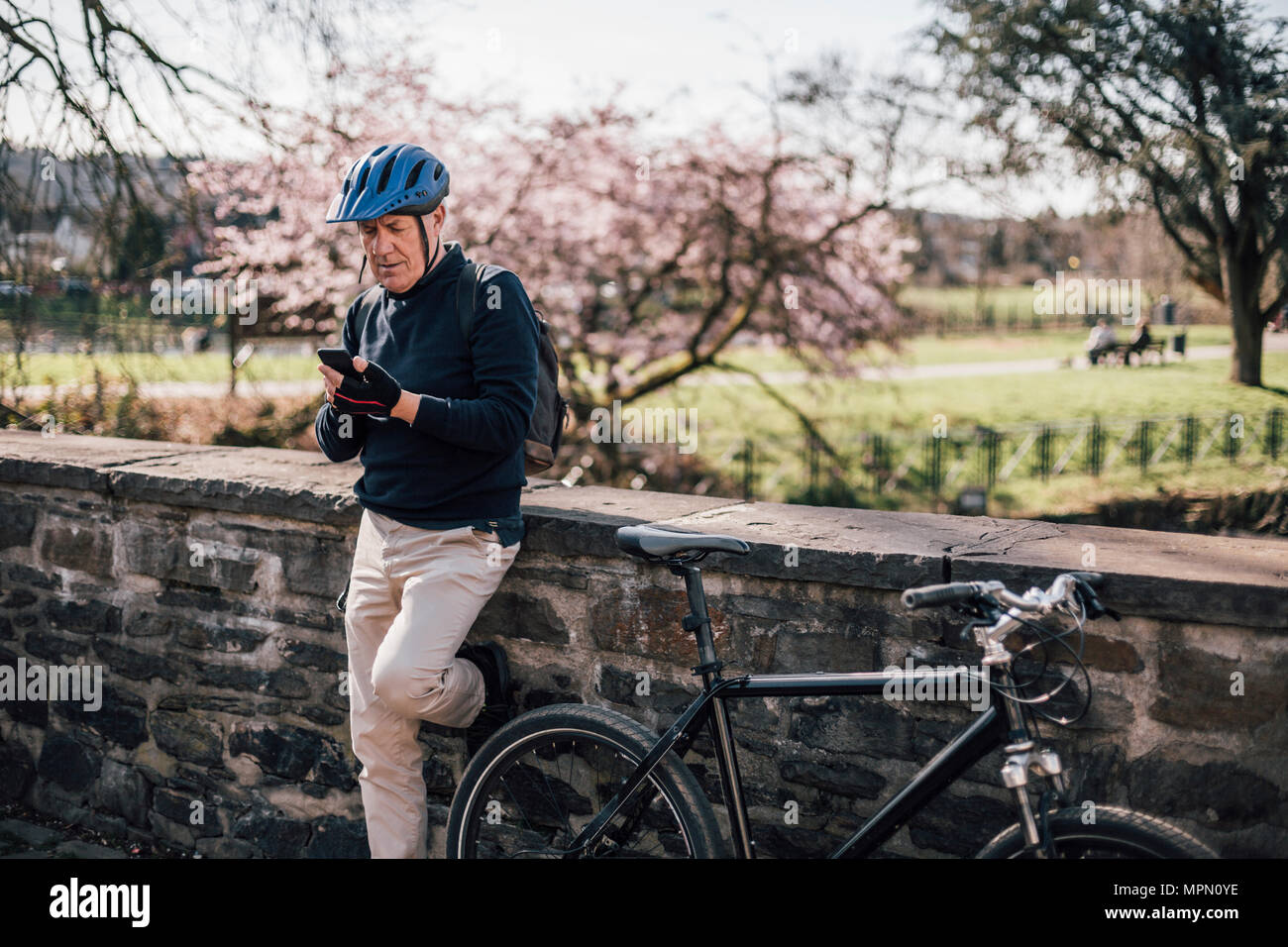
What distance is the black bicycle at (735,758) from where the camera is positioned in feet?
6.50

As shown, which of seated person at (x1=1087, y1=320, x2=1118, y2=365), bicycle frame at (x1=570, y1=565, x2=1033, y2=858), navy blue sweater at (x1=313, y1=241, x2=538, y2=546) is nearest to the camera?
bicycle frame at (x1=570, y1=565, x2=1033, y2=858)

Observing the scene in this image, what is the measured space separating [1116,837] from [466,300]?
1825 millimetres

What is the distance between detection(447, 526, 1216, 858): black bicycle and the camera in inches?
78.0

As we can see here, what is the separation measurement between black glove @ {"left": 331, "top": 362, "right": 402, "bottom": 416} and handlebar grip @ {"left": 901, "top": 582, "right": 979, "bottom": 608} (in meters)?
1.23

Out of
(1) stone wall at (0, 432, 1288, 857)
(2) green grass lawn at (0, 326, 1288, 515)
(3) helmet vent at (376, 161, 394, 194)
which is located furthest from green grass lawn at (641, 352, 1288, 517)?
(3) helmet vent at (376, 161, 394, 194)

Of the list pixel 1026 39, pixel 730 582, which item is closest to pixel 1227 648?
pixel 730 582

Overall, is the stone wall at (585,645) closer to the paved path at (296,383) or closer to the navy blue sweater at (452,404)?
the navy blue sweater at (452,404)

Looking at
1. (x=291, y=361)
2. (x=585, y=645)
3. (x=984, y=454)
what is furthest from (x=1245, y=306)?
(x=291, y=361)

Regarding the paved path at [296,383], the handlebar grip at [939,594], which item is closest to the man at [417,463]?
the handlebar grip at [939,594]

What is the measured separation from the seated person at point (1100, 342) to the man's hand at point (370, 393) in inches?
621

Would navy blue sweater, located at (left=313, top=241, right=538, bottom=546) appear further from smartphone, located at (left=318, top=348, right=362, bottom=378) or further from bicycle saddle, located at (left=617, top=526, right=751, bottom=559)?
bicycle saddle, located at (left=617, top=526, right=751, bottom=559)

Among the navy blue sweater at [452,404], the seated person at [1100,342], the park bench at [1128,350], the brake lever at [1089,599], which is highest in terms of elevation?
the seated person at [1100,342]

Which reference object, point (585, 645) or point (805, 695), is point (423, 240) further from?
point (805, 695)
